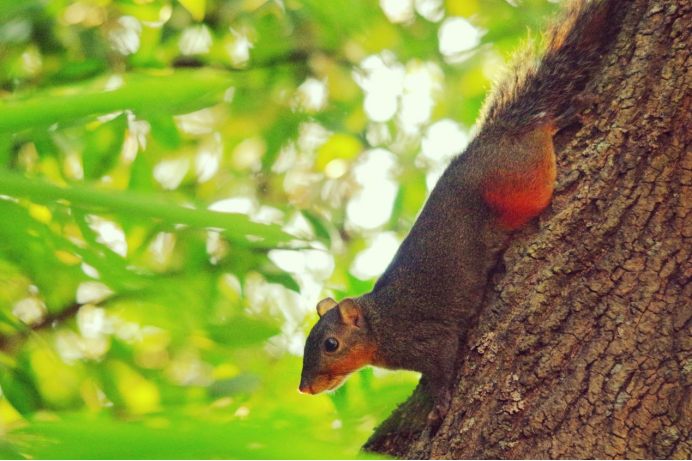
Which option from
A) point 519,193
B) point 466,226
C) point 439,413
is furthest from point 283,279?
point 519,193

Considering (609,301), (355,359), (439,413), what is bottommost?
(439,413)

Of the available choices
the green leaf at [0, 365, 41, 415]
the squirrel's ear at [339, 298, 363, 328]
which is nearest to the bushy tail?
the squirrel's ear at [339, 298, 363, 328]

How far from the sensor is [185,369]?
254 cm

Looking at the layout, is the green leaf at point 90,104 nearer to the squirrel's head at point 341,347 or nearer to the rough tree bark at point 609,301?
the rough tree bark at point 609,301

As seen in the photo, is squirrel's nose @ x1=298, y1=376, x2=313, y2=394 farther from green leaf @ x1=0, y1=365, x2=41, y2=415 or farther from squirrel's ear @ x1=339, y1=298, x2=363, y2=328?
green leaf @ x1=0, y1=365, x2=41, y2=415

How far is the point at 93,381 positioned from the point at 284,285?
1.27m

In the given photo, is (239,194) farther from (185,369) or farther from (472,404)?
(472,404)

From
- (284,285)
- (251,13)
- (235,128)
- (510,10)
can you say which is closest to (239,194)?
(235,128)

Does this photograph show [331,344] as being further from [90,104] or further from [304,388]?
[90,104]

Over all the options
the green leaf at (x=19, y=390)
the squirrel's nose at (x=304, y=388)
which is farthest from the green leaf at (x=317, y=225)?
the green leaf at (x=19, y=390)

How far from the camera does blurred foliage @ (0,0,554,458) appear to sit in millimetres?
355

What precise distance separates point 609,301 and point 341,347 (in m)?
1.36

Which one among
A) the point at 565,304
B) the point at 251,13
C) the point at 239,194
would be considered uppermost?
the point at 251,13

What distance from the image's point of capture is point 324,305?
123 inches
